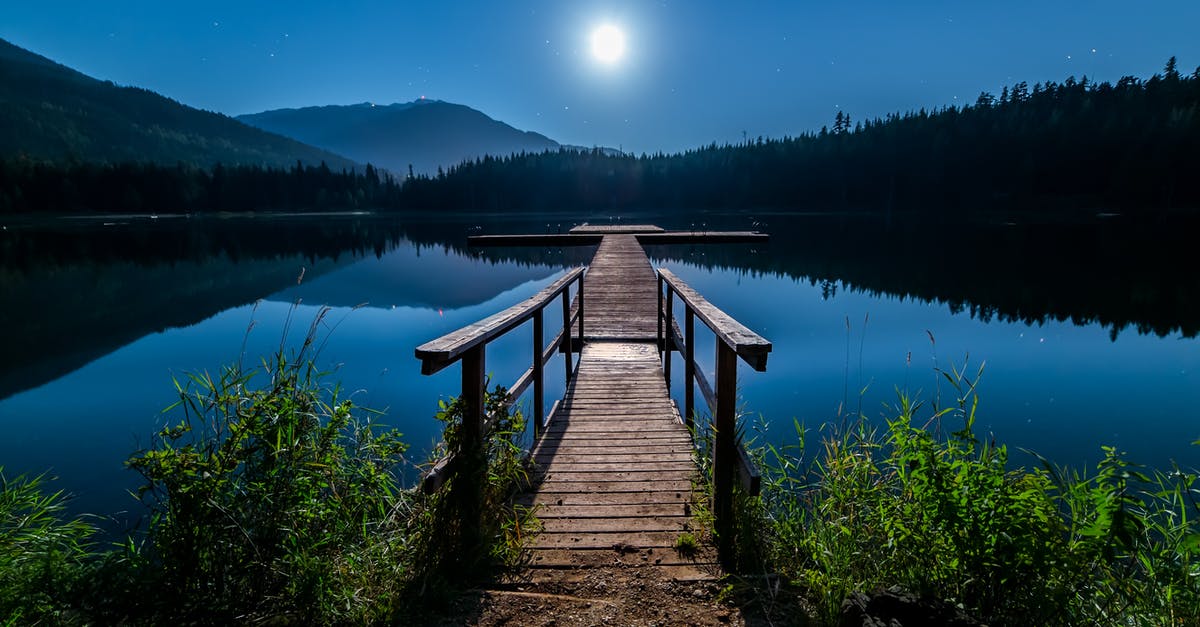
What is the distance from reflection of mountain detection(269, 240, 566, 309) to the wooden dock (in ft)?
64.5

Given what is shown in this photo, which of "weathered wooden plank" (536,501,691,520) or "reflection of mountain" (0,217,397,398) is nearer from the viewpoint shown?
"weathered wooden plank" (536,501,691,520)

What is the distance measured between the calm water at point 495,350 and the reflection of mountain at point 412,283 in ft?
0.72

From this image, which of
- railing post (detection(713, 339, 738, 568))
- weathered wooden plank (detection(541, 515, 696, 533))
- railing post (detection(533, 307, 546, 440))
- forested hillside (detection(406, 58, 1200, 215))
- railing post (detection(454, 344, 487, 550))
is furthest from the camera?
forested hillside (detection(406, 58, 1200, 215))

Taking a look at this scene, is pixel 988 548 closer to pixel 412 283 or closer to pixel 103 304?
pixel 103 304

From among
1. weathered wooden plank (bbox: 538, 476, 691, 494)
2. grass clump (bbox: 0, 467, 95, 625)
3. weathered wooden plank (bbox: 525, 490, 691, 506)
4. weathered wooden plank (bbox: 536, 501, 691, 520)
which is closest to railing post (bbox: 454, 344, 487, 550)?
weathered wooden plank (bbox: 536, 501, 691, 520)

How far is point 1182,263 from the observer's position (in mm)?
27297

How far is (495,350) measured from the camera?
15898 millimetres

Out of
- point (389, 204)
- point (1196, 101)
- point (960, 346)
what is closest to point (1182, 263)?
point (960, 346)

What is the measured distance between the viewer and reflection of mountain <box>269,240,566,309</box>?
2723cm

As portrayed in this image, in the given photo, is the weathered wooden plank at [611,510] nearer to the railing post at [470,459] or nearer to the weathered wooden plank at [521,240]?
the railing post at [470,459]

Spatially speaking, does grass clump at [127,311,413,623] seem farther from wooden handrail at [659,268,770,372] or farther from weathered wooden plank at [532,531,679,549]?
wooden handrail at [659,268,770,372]

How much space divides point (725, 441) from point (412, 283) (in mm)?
30949

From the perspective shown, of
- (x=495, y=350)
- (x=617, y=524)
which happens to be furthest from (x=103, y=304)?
(x=617, y=524)

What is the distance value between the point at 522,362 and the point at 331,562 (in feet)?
38.1
